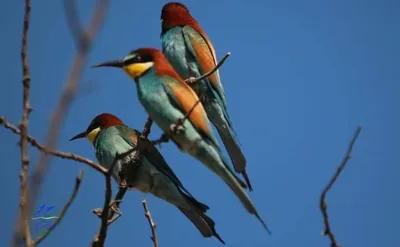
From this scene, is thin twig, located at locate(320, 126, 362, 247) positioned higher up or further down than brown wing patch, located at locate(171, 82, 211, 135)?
further down

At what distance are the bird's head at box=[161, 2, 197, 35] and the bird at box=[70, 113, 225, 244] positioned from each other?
0.82 metres

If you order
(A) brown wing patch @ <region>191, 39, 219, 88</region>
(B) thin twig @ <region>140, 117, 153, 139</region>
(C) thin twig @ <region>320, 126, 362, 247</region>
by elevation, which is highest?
(A) brown wing patch @ <region>191, 39, 219, 88</region>

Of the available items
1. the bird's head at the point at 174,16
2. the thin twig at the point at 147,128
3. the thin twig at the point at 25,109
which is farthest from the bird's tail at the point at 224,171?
the bird's head at the point at 174,16

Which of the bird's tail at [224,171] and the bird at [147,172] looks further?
the bird at [147,172]

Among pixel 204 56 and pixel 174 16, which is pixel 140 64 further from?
pixel 174 16

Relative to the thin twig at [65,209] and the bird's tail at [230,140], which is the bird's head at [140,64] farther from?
the thin twig at [65,209]

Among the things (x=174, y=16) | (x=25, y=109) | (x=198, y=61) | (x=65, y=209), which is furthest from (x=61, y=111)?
(x=174, y=16)

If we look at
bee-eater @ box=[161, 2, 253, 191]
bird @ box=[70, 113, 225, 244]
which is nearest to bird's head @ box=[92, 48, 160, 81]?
bird @ box=[70, 113, 225, 244]

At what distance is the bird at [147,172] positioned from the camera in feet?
9.93

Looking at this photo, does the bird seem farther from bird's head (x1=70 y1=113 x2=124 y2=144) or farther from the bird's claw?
the bird's claw

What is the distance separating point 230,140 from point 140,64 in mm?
919

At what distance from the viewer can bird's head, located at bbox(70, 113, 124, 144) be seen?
3767 mm

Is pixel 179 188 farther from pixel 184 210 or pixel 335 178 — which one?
pixel 335 178

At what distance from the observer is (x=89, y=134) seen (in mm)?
3887
